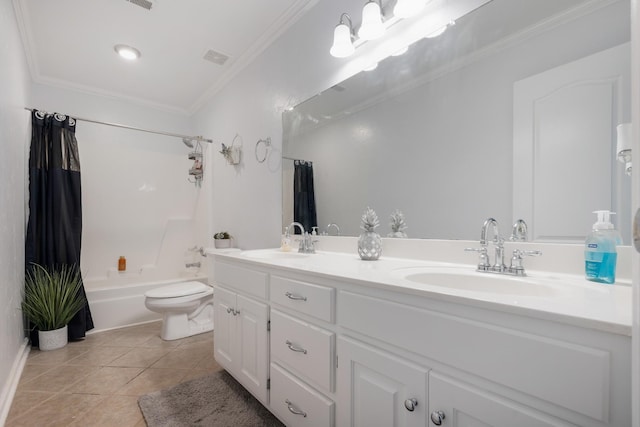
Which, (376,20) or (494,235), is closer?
(494,235)

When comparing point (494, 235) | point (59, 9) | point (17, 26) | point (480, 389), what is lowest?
point (480, 389)

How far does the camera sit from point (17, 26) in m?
1.98

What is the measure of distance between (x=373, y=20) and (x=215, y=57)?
1.71m

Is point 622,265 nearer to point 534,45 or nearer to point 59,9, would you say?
point 534,45

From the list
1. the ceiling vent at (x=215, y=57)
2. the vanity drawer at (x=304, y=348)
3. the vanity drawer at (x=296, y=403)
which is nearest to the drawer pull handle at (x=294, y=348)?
the vanity drawer at (x=304, y=348)

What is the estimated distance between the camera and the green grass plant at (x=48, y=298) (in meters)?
2.18

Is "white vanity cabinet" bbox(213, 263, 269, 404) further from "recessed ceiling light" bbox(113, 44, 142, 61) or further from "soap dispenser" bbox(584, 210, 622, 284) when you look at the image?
"recessed ceiling light" bbox(113, 44, 142, 61)

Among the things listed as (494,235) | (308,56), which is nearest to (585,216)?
(494,235)

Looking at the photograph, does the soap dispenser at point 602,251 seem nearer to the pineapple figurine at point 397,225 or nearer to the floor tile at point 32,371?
the pineapple figurine at point 397,225

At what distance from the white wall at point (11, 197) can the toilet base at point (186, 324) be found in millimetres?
883

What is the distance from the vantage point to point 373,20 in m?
1.44

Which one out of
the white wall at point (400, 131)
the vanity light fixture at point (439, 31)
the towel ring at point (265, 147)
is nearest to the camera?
the white wall at point (400, 131)

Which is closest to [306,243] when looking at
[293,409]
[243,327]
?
[243,327]

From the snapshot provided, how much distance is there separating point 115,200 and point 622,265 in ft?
13.1
